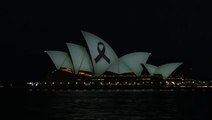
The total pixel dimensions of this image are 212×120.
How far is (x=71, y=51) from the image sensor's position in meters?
89.5

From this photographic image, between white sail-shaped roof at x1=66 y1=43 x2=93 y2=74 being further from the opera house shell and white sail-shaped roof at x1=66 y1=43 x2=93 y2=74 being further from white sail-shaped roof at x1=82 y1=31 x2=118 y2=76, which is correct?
white sail-shaped roof at x1=82 y1=31 x2=118 y2=76

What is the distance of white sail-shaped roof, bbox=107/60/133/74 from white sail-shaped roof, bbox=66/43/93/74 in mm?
5181

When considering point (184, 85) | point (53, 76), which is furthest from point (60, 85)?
point (184, 85)

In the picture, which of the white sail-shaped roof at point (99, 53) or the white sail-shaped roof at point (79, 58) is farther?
the white sail-shaped roof at point (79, 58)

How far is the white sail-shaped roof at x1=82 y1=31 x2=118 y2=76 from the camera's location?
8894cm

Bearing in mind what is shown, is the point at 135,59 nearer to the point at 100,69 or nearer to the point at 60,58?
the point at 100,69

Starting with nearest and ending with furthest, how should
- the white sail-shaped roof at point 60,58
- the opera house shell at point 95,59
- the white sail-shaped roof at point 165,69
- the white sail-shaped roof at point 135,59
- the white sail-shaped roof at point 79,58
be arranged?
1. the white sail-shaped roof at point 79,58
2. the opera house shell at point 95,59
3. the white sail-shaped roof at point 60,58
4. the white sail-shaped roof at point 135,59
5. the white sail-shaped roof at point 165,69

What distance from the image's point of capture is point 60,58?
9638cm

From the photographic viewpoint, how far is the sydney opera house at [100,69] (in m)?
91.1

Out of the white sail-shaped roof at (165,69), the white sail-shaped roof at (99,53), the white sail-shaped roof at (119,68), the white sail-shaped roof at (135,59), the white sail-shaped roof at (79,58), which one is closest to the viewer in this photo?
the white sail-shaped roof at (99,53)

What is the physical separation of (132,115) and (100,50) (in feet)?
186

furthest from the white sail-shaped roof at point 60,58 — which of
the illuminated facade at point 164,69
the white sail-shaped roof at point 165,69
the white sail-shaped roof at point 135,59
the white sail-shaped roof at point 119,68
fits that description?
the white sail-shaped roof at point 165,69

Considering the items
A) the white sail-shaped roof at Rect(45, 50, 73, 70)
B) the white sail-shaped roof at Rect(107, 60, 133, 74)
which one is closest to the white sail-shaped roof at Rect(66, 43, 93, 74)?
the white sail-shaped roof at Rect(45, 50, 73, 70)

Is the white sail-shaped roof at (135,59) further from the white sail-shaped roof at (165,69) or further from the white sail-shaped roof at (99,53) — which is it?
the white sail-shaped roof at (165,69)
